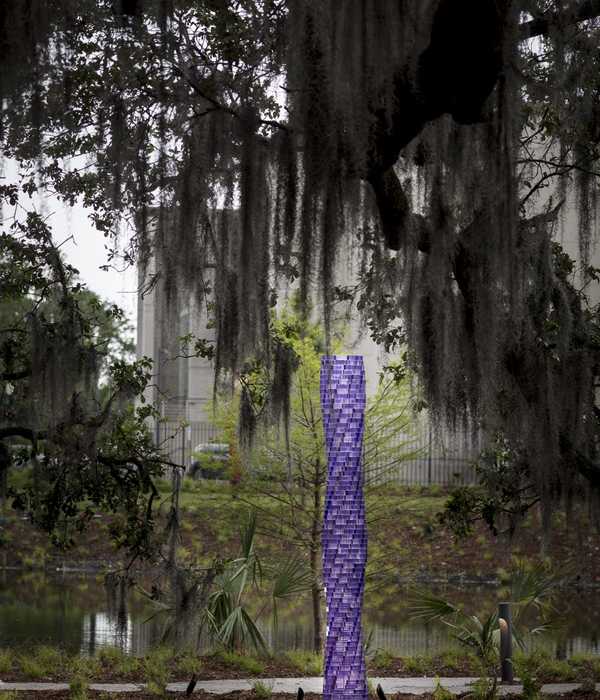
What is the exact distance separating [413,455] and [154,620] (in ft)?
16.0


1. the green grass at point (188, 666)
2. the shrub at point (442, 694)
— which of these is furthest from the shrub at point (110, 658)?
the shrub at point (442, 694)

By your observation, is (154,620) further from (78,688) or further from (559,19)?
(559,19)

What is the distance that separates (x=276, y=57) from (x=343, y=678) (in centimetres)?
451

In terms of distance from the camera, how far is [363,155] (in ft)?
18.3

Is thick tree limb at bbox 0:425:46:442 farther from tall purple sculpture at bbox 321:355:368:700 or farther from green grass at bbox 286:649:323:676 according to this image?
green grass at bbox 286:649:323:676

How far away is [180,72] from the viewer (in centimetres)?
639

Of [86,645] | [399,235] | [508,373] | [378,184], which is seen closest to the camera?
[378,184]

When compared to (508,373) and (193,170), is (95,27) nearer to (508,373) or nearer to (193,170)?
(193,170)

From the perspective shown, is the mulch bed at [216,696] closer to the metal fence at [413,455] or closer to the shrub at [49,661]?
the shrub at [49,661]

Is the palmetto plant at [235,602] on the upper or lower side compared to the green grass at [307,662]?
upper

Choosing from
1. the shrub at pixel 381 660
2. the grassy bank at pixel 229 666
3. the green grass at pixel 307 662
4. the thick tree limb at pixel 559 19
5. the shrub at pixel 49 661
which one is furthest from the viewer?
the shrub at pixel 381 660

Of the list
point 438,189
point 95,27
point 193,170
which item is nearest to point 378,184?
point 438,189

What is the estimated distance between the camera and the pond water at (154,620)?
50.3 feet

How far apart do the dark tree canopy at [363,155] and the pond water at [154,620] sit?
4.52m
